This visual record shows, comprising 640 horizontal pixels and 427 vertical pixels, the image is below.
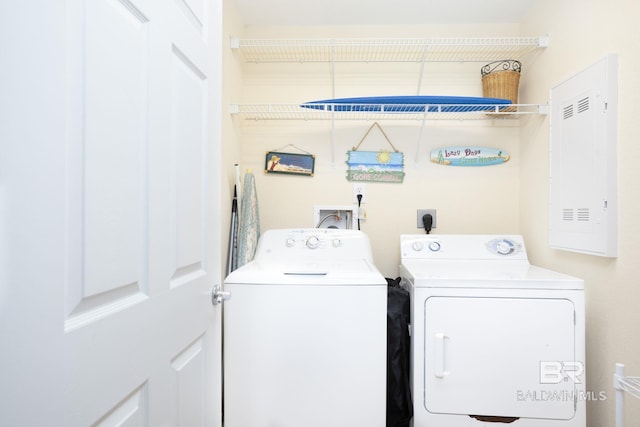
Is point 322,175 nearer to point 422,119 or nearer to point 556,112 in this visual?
point 422,119

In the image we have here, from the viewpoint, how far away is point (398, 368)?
164cm

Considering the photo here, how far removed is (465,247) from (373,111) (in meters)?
1.02

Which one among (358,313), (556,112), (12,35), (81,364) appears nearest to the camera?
(12,35)

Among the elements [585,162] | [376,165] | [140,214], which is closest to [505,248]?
[585,162]

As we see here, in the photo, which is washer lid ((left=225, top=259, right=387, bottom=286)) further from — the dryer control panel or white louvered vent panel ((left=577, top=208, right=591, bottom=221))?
white louvered vent panel ((left=577, top=208, right=591, bottom=221))

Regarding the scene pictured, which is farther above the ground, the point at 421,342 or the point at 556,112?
the point at 556,112

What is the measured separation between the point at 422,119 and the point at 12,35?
2.23 metres

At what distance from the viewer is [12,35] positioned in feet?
1.42

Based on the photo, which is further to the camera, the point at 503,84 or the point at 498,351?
the point at 503,84

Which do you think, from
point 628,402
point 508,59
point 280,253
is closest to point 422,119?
point 508,59

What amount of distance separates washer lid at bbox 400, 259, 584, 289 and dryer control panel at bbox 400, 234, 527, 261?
164 millimetres

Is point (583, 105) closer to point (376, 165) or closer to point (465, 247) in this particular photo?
point (465, 247)

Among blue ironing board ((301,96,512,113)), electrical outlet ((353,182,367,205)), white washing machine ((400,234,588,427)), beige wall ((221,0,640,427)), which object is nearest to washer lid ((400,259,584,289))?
white washing machine ((400,234,588,427))

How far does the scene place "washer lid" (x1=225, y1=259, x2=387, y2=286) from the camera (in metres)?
1.50
